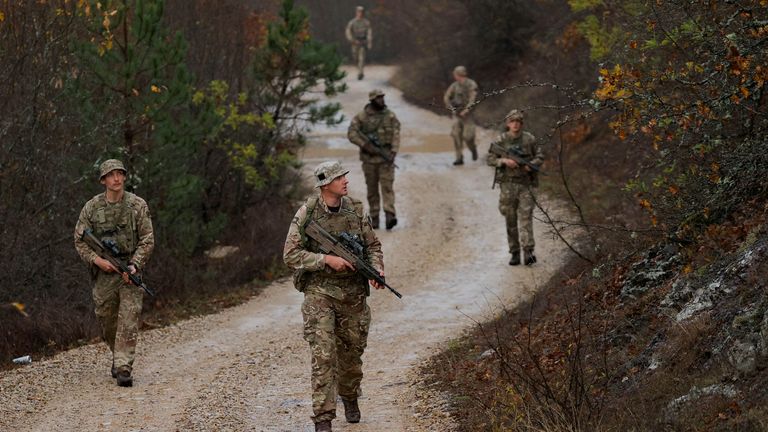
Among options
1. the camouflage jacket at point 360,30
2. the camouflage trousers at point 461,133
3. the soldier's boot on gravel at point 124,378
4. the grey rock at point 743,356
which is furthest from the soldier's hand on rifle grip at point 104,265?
the camouflage jacket at point 360,30

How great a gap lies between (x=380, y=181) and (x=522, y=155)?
11.9ft

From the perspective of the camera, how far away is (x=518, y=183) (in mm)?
15094

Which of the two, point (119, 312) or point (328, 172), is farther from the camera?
point (119, 312)

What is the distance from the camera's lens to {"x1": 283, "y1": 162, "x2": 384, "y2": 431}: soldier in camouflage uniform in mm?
8219

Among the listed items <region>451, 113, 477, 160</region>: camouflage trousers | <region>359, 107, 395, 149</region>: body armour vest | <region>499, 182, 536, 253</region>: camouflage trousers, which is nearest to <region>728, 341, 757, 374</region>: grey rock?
<region>499, 182, 536, 253</region>: camouflage trousers

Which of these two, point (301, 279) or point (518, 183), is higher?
point (301, 279)

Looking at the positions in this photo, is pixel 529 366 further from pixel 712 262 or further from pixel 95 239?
pixel 95 239

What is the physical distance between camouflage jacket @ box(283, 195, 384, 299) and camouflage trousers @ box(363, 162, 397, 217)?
9.07 m

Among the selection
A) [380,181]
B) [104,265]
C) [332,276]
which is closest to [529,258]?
[380,181]

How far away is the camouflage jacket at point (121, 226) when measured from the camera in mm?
10203

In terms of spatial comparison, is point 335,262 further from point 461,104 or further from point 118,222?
point 461,104

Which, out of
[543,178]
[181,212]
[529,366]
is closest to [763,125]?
[529,366]

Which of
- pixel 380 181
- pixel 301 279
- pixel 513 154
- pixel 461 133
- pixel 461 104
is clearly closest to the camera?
pixel 301 279

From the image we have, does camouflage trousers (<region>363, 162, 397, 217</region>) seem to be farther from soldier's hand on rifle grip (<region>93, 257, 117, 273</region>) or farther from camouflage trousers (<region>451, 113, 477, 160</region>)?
soldier's hand on rifle grip (<region>93, 257, 117, 273</region>)
